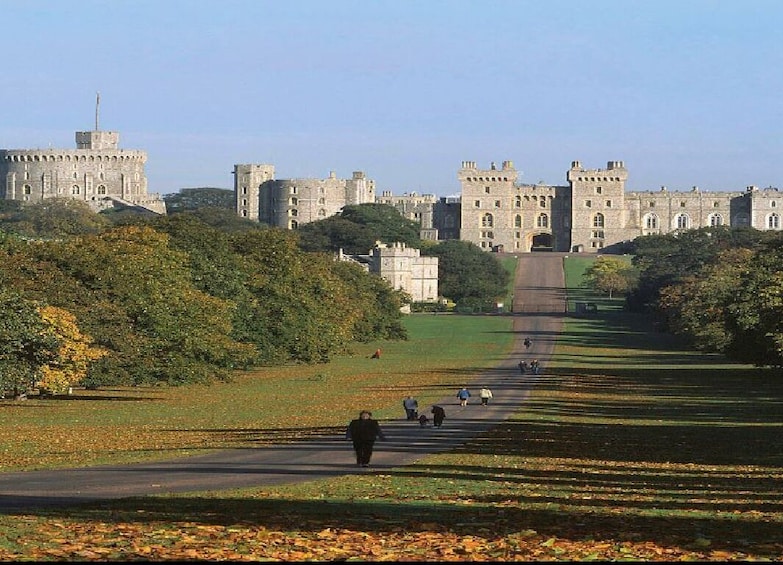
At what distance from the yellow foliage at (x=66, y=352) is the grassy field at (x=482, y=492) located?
1.03 metres

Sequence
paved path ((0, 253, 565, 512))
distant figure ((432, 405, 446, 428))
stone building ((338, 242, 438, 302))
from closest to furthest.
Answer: paved path ((0, 253, 565, 512)), distant figure ((432, 405, 446, 428)), stone building ((338, 242, 438, 302))

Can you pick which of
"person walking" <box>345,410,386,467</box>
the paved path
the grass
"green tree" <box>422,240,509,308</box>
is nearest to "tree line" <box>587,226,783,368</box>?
"green tree" <box>422,240,509,308</box>

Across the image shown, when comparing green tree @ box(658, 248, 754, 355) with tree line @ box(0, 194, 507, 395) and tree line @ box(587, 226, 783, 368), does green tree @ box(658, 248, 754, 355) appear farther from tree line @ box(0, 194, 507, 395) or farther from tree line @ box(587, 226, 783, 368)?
tree line @ box(0, 194, 507, 395)

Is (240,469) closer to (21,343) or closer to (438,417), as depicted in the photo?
(438,417)

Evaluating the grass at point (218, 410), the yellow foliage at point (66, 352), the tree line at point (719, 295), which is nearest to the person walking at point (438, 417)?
the grass at point (218, 410)

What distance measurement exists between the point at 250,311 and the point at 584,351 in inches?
1328

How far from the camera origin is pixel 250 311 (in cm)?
8781

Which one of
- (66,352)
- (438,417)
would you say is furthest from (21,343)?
(438,417)

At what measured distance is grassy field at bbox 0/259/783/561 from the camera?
18516 mm

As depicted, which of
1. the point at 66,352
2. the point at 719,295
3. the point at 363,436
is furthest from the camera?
the point at 719,295

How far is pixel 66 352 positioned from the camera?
61.2 metres

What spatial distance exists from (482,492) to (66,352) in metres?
36.6

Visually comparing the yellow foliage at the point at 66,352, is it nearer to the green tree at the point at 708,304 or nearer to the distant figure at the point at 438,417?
the distant figure at the point at 438,417

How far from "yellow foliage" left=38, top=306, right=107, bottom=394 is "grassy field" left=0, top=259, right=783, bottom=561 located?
1035 millimetres
